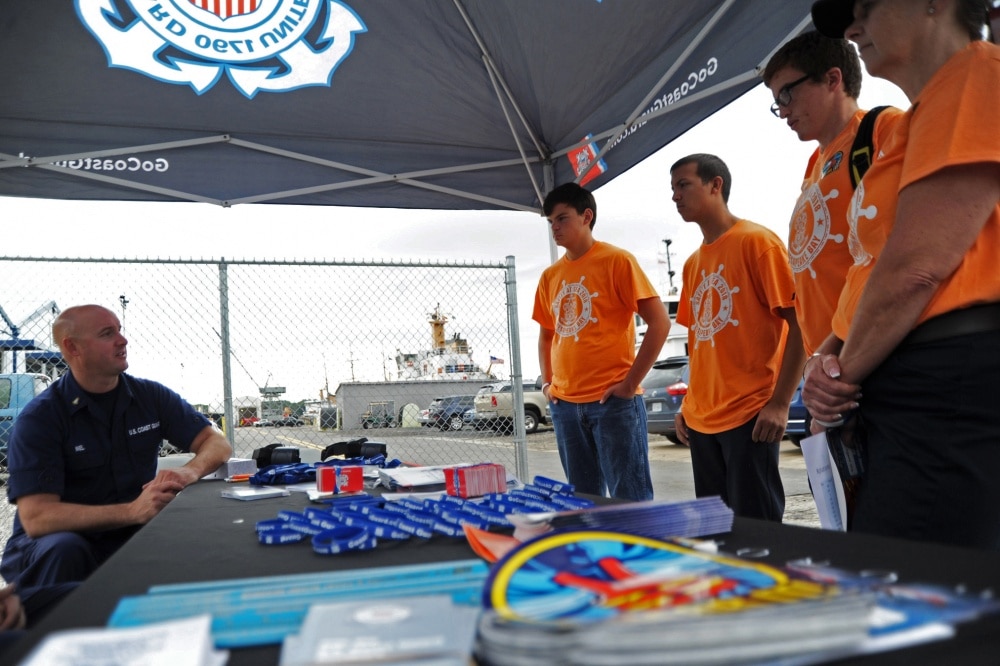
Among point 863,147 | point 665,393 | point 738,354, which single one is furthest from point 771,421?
point 665,393

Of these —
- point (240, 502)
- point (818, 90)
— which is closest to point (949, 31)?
point (818, 90)

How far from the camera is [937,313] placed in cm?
113

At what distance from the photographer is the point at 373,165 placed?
404cm

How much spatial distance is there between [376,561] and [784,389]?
1.66 m

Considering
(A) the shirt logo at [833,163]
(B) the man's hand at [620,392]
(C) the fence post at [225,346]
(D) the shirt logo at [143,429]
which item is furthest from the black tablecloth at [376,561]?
(C) the fence post at [225,346]

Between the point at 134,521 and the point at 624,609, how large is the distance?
1.98 meters

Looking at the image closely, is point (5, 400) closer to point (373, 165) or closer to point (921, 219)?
point (373, 165)

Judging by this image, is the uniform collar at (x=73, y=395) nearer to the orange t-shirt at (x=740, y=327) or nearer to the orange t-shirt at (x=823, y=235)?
the orange t-shirt at (x=740, y=327)

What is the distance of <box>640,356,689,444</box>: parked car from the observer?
876 centimetres

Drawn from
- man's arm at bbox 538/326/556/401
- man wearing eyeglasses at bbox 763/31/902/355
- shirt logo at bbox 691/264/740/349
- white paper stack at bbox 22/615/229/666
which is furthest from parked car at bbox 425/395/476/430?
white paper stack at bbox 22/615/229/666

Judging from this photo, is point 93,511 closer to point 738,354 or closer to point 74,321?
point 74,321

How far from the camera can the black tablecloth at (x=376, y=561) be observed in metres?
0.48

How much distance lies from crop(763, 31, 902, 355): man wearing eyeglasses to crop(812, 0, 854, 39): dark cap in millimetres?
237

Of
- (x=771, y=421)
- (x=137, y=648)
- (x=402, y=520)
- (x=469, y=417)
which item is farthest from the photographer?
→ (x=469, y=417)
